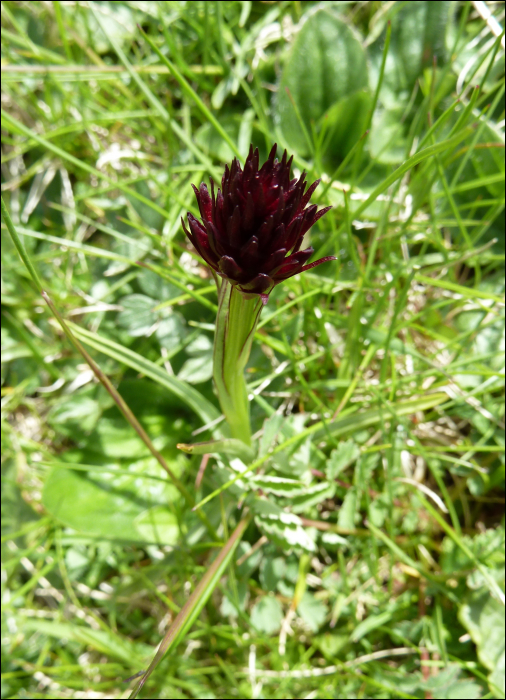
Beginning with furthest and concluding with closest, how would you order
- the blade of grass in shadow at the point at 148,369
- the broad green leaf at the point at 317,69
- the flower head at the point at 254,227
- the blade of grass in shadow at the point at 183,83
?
the broad green leaf at the point at 317,69, the blade of grass in shadow at the point at 148,369, the blade of grass in shadow at the point at 183,83, the flower head at the point at 254,227

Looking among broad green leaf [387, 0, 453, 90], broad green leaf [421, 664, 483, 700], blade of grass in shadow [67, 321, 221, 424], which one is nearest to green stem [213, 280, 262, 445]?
blade of grass in shadow [67, 321, 221, 424]

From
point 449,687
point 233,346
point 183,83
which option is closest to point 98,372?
point 233,346

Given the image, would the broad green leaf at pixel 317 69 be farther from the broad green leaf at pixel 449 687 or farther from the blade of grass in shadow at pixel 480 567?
the broad green leaf at pixel 449 687

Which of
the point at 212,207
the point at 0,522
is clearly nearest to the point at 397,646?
the point at 0,522

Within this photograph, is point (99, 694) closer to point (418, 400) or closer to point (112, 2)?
point (418, 400)

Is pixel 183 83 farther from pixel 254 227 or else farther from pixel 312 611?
pixel 312 611

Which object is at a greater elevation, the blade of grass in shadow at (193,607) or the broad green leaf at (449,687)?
the blade of grass in shadow at (193,607)

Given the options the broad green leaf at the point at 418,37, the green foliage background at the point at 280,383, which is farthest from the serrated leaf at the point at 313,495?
the broad green leaf at the point at 418,37
